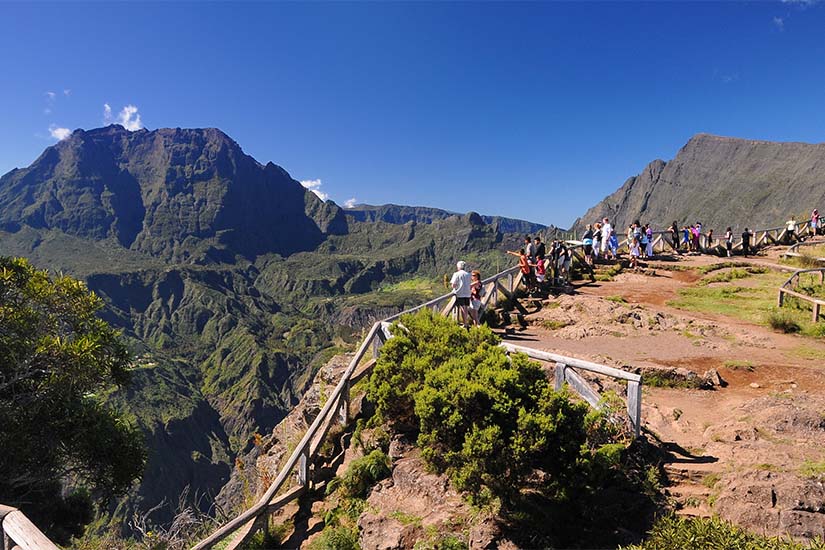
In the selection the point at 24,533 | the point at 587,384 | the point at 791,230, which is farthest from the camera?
the point at 791,230

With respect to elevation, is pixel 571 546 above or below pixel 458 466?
below

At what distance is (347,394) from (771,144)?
762 feet

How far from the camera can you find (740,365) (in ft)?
29.9

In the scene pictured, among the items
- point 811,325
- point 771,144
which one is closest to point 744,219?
point 771,144

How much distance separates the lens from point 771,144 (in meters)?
177

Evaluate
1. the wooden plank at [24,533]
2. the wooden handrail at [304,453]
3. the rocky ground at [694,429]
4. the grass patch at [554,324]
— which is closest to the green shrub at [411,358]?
the rocky ground at [694,429]

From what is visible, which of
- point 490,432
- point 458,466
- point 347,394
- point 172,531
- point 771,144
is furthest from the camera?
point 771,144

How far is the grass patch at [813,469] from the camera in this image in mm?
4821

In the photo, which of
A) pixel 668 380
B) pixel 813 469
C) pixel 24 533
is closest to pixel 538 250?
pixel 668 380

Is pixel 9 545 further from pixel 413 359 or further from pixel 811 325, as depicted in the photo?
pixel 811 325

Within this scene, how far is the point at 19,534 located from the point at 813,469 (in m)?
7.71

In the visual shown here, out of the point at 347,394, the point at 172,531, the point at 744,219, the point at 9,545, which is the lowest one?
the point at 172,531

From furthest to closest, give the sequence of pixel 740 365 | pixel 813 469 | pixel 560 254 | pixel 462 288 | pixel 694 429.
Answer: pixel 560 254, pixel 462 288, pixel 740 365, pixel 694 429, pixel 813 469

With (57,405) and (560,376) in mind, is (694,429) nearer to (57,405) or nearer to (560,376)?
(560,376)
